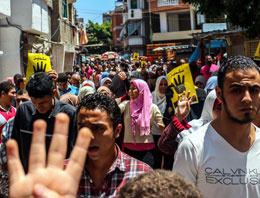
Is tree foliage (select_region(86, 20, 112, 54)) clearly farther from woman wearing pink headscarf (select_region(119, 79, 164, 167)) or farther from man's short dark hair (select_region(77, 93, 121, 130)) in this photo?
man's short dark hair (select_region(77, 93, 121, 130))

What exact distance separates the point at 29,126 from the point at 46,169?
2.06 m

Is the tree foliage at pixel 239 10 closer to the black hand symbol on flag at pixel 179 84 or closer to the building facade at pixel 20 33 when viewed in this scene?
the building facade at pixel 20 33

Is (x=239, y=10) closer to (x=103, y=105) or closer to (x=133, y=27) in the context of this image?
(x=103, y=105)

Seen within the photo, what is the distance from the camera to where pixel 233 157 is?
6.97 ft

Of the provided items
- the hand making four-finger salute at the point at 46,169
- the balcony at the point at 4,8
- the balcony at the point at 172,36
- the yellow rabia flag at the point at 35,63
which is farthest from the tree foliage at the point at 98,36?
the hand making four-finger salute at the point at 46,169

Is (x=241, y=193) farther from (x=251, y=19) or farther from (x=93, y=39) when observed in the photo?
(x=93, y=39)

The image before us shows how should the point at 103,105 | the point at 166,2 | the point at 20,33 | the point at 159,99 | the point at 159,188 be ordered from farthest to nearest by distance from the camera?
the point at 166,2, the point at 20,33, the point at 159,99, the point at 103,105, the point at 159,188

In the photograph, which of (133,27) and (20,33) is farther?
(133,27)

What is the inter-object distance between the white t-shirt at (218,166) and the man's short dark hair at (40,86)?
1621 mm

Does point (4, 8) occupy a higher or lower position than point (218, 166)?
higher

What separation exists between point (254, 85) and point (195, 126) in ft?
3.25

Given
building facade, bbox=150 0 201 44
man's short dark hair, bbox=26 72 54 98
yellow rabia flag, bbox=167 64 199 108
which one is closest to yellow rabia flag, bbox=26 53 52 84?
yellow rabia flag, bbox=167 64 199 108

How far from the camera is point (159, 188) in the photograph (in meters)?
1.43

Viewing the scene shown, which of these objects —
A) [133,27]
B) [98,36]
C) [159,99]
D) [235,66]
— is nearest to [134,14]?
[133,27]
